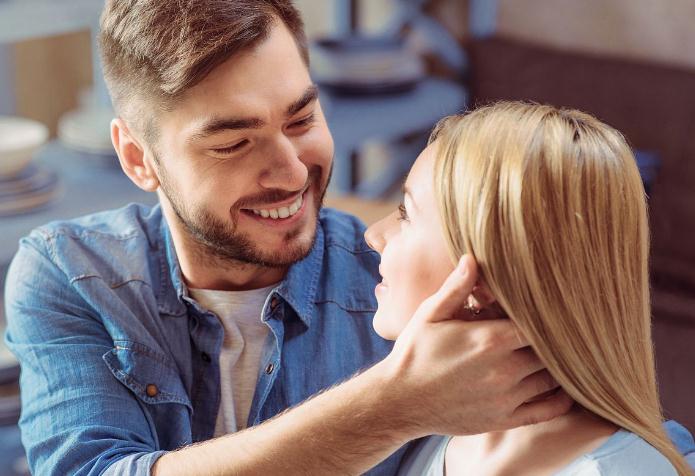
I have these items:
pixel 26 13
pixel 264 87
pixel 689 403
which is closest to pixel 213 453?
pixel 264 87

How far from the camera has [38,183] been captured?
1.93 m

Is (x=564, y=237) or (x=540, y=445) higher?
(x=564, y=237)

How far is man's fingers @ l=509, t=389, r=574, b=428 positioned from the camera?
107cm

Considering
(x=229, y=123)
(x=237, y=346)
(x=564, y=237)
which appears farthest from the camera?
(x=237, y=346)

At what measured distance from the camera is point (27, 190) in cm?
192

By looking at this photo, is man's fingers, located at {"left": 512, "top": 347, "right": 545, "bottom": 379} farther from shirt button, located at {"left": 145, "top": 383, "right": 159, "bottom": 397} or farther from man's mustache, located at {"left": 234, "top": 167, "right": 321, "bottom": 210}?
shirt button, located at {"left": 145, "top": 383, "right": 159, "bottom": 397}

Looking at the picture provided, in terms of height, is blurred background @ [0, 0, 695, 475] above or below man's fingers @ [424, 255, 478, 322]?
below

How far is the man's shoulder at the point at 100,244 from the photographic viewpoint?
1.41 meters

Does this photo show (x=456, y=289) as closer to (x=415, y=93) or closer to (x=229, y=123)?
(x=229, y=123)

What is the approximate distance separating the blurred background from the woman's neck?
877mm

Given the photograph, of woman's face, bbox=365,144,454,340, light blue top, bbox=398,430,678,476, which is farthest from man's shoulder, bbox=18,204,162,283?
light blue top, bbox=398,430,678,476

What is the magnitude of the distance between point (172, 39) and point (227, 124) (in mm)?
139

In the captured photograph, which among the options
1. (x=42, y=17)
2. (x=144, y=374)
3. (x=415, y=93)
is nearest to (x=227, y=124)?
(x=144, y=374)

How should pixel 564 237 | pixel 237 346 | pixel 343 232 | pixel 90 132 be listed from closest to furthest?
pixel 564 237 < pixel 237 346 < pixel 343 232 < pixel 90 132
